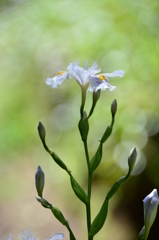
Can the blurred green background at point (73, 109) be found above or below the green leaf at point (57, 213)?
above

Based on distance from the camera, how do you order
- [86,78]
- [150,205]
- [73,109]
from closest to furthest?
[150,205], [86,78], [73,109]

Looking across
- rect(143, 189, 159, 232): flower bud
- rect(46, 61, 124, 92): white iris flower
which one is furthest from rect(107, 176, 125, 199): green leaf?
rect(46, 61, 124, 92): white iris flower

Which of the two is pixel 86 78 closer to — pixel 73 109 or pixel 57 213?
pixel 57 213

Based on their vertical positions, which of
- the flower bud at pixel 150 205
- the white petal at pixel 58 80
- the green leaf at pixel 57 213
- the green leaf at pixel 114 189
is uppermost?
the white petal at pixel 58 80

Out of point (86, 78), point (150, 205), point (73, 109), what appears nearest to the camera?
point (150, 205)

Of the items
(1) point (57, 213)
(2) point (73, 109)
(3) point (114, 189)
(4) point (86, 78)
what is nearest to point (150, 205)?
(3) point (114, 189)

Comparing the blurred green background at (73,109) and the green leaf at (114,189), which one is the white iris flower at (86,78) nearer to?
the green leaf at (114,189)

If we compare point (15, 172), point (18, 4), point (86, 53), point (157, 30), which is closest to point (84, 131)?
point (15, 172)

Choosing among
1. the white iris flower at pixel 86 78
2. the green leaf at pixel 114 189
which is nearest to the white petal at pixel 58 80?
the white iris flower at pixel 86 78
